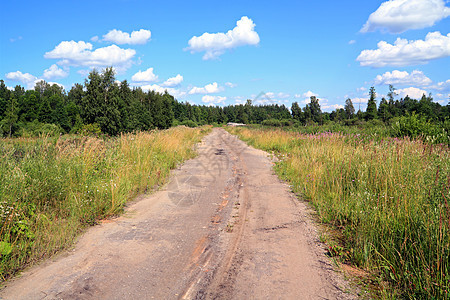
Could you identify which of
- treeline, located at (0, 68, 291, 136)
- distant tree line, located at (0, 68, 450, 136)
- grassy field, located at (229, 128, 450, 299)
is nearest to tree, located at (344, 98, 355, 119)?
distant tree line, located at (0, 68, 450, 136)

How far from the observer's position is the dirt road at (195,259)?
2.76 metres

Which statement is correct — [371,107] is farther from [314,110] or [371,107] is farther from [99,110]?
[99,110]

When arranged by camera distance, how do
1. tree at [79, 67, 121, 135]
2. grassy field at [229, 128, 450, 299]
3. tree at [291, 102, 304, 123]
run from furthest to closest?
tree at [291, 102, 304, 123]
tree at [79, 67, 121, 135]
grassy field at [229, 128, 450, 299]

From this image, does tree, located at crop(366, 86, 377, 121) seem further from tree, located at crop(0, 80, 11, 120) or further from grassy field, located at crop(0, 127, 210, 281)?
tree, located at crop(0, 80, 11, 120)

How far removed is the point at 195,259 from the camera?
135 inches

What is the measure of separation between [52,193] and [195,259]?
3.03 m

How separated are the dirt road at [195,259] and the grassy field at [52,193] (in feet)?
0.97

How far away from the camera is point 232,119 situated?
5458 inches

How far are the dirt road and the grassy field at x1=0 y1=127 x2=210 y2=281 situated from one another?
29 centimetres

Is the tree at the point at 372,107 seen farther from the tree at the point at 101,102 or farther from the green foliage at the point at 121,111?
the tree at the point at 101,102

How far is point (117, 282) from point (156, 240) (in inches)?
44.4

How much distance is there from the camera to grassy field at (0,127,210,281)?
3.46 m

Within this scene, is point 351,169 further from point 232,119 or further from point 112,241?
→ point 232,119

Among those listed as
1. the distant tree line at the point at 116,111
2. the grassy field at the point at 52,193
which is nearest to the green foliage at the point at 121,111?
the distant tree line at the point at 116,111
